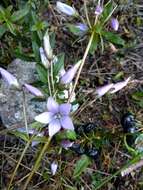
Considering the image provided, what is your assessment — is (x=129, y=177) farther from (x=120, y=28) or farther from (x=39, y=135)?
(x=120, y=28)

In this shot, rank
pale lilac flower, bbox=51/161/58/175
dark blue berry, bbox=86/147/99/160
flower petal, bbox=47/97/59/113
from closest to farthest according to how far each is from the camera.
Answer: flower petal, bbox=47/97/59/113 < pale lilac flower, bbox=51/161/58/175 < dark blue berry, bbox=86/147/99/160

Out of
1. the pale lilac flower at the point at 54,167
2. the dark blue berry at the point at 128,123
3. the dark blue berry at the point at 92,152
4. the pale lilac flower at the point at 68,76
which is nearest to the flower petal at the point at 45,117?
the pale lilac flower at the point at 68,76

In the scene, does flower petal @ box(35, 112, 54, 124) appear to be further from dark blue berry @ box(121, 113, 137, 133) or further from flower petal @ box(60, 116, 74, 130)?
dark blue berry @ box(121, 113, 137, 133)

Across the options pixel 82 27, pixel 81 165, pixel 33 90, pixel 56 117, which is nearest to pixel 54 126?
pixel 56 117

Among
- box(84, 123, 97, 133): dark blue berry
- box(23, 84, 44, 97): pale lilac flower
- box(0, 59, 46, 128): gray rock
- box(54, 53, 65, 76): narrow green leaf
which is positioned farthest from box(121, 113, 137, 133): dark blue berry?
box(23, 84, 44, 97): pale lilac flower

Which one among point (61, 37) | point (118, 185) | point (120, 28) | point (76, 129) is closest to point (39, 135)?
point (76, 129)

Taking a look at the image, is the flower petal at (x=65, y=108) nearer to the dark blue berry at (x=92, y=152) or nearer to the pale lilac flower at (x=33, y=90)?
the pale lilac flower at (x=33, y=90)

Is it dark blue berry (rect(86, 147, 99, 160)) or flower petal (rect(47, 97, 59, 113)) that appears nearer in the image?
flower petal (rect(47, 97, 59, 113))
